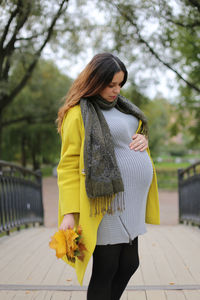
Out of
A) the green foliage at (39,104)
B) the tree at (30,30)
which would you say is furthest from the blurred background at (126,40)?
the green foliage at (39,104)

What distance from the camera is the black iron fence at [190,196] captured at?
5969mm

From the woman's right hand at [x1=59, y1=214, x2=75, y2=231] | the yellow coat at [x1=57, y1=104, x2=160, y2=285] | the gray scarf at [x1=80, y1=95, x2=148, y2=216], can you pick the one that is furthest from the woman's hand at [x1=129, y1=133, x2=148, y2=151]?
the woman's right hand at [x1=59, y1=214, x2=75, y2=231]

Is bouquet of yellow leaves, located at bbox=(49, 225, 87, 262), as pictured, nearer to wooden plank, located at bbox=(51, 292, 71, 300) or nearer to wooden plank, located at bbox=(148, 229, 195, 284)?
wooden plank, located at bbox=(51, 292, 71, 300)

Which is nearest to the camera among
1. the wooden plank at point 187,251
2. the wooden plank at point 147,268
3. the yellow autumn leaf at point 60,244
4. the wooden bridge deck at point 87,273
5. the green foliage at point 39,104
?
the yellow autumn leaf at point 60,244

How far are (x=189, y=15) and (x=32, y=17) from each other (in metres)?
3.83

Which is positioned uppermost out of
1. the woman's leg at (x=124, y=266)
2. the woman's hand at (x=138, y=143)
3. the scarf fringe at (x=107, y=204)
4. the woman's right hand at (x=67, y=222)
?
the woman's hand at (x=138, y=143)

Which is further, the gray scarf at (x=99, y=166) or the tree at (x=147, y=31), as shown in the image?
the tree at (x=147, y=31)

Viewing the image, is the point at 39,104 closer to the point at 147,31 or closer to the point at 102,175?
the point at 147,31

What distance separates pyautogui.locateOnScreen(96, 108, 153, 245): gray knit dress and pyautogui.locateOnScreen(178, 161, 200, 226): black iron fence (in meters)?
3.74

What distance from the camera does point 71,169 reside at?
1828mm

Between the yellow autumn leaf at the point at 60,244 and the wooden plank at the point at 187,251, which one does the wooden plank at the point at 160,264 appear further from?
the yellow autumn leaf at the point at 60,244

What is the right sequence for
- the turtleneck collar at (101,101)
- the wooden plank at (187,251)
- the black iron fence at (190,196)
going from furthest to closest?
the black iron fence at (190,196), the wooden plank at (187,251), the turtleneck collar at (101,101)

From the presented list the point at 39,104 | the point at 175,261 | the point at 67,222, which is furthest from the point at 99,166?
the point at 39,104

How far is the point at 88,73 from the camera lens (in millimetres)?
1862
